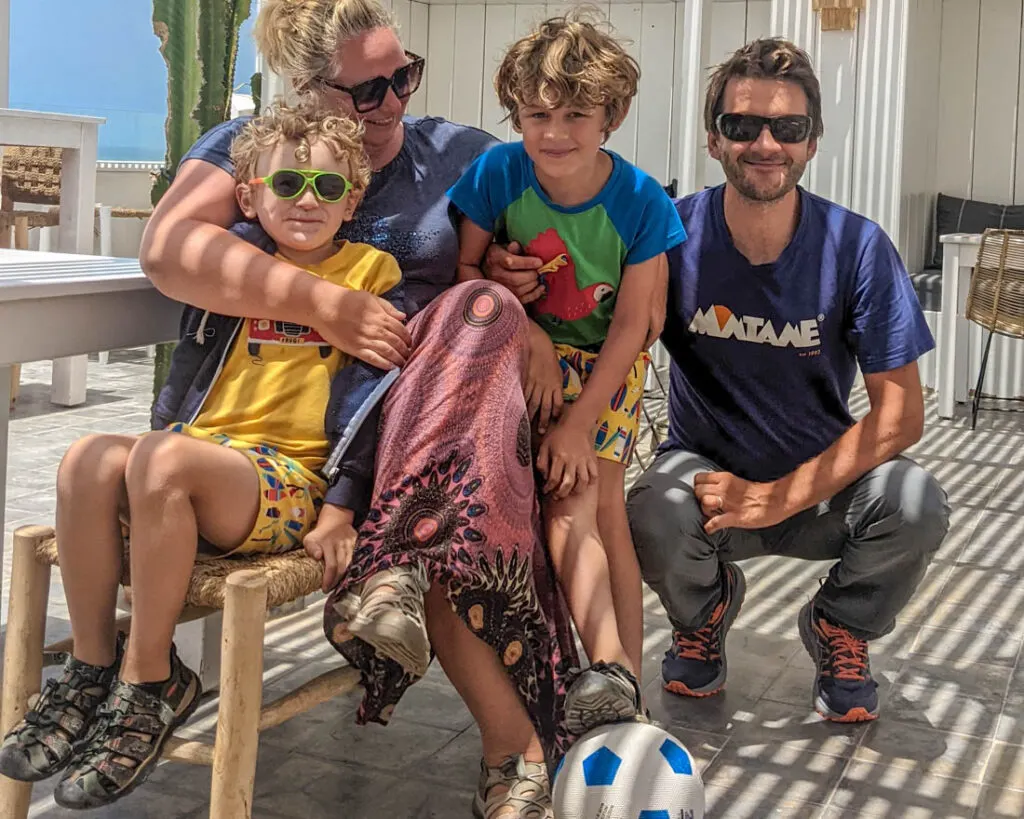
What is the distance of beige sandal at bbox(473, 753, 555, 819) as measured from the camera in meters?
1.99

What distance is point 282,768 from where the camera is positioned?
2371 mm

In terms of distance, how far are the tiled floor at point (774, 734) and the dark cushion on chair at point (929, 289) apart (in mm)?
3524

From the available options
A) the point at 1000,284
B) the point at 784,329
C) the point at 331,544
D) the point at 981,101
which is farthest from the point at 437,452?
the point at 981,101

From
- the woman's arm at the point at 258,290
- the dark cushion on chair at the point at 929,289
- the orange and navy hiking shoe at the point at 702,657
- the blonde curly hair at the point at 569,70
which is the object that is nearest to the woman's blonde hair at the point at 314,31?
the blonde curly hair at the point at 569,70

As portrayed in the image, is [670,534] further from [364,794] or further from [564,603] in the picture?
[364,794]

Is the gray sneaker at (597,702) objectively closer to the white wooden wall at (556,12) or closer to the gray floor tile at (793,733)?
the gray floor tile at (793,733)

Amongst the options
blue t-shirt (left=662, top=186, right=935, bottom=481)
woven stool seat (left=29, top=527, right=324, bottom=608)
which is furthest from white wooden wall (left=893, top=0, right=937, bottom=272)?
woven stool seat (left=29, top=527, right=324, bottom=608)

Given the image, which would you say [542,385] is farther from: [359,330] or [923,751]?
[923,751]

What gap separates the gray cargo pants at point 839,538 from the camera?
256 cm

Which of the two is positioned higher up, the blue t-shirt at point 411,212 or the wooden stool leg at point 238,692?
the blue t-shirt at point 411,212

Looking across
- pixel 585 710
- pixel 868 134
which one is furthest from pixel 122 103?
pixel 585 710

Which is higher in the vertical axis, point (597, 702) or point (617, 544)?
point (617, 544)

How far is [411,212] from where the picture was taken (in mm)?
2363

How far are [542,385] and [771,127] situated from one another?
72 cm
